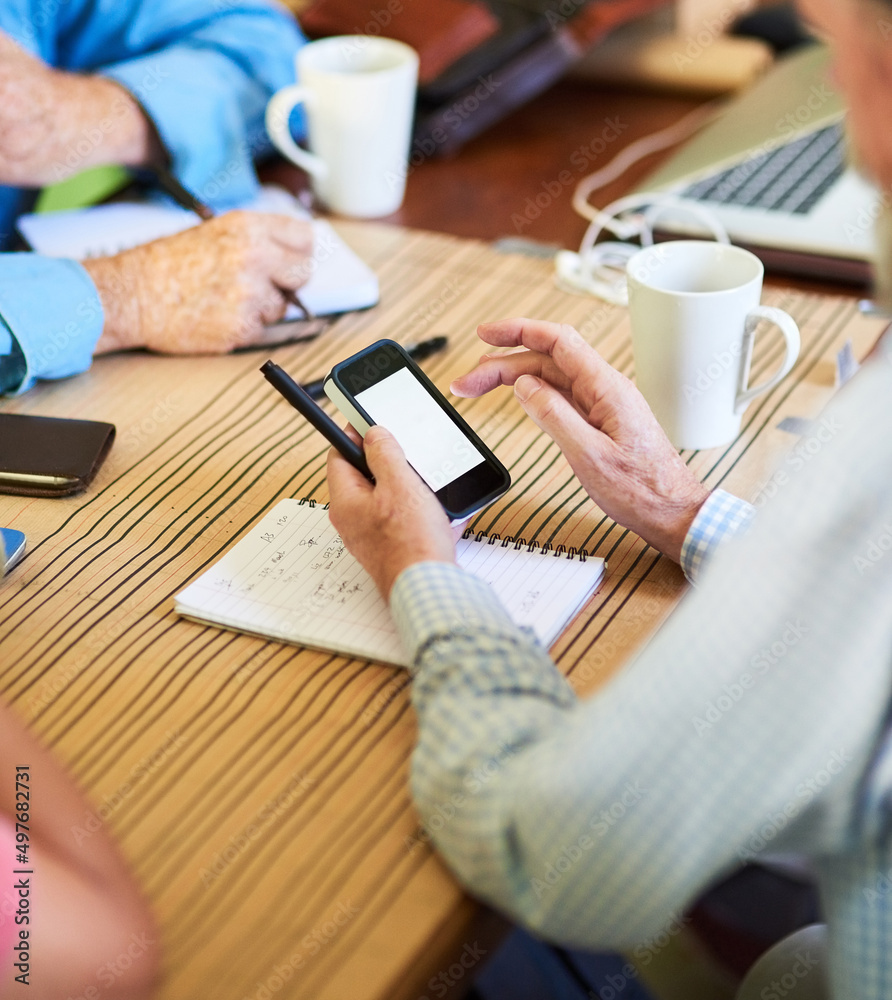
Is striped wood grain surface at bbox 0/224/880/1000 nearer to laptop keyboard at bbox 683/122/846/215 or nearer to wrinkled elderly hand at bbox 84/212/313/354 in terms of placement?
wrinkled elderly hand at bbox 84/212/313/354

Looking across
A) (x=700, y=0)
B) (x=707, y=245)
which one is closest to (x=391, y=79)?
(x=707, y=245)

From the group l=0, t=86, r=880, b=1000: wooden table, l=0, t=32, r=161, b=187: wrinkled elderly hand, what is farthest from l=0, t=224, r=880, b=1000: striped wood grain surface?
l=0, t=32, r=161, b=187: wrinkled elderly hand

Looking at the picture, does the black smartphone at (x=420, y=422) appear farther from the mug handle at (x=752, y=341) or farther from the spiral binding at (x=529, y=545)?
the mug handle at (x=752, y=341)

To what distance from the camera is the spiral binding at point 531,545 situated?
2.15ft

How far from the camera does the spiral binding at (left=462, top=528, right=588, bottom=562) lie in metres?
0.66

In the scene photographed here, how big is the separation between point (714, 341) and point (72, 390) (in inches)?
21.0

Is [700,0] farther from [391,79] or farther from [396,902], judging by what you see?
[396,902]

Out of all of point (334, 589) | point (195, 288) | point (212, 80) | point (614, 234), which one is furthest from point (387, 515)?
point (212, 80)

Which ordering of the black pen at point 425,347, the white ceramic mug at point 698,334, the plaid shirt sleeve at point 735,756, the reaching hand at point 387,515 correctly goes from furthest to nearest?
the black pen at point 425,347 → the white ceramic mug at point 698,334 → the reaching hand at point 387,515 → the plaid shirt sleeve at point 735,756

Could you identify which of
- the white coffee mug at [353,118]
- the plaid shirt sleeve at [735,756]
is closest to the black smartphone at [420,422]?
the plaid shirt sleeve at [735,756]

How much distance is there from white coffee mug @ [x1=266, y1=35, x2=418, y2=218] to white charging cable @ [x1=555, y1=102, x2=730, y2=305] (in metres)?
0.22

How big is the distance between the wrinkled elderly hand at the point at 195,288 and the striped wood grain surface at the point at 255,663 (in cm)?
2

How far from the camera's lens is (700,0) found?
58.9 inches

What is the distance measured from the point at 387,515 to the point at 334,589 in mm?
63
